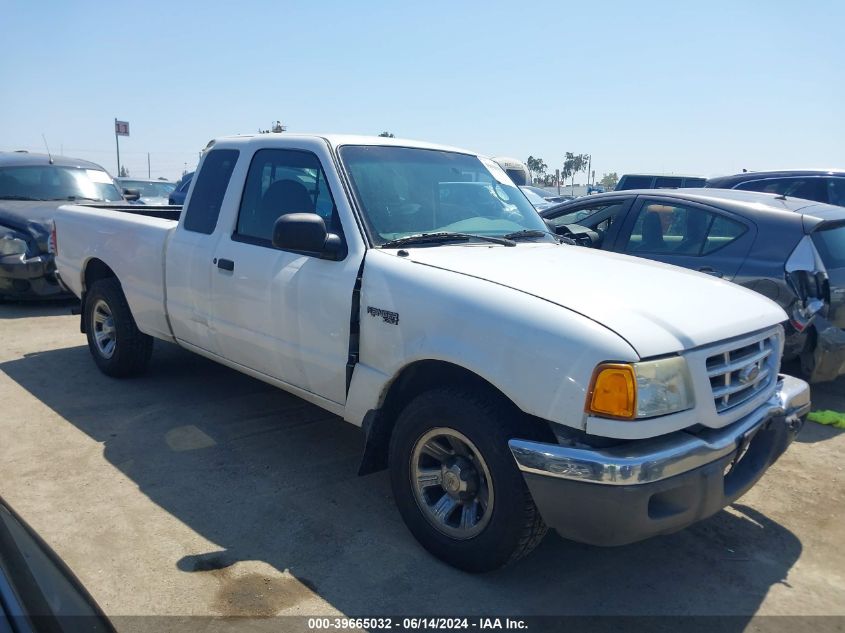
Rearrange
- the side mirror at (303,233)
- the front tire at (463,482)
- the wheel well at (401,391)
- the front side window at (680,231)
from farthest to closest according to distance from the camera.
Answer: the front side window at (680,231), the side mirror at (303,233), the wheel well at (401,391), the front tire at (463,482)

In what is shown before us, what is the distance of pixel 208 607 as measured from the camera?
2.88 metres

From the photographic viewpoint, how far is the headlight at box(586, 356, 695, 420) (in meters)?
2.56

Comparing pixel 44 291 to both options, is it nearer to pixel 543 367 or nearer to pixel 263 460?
pixel 263 460

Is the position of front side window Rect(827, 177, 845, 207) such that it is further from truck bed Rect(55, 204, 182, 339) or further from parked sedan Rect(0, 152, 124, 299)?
parked sedan Rect(0, 152, 124, 299)

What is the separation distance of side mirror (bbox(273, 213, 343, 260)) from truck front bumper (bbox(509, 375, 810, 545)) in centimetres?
146

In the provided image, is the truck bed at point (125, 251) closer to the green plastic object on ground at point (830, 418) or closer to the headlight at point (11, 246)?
the headlight at point (11, 246)

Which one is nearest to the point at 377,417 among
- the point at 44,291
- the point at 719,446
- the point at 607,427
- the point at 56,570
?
the point at 607,427

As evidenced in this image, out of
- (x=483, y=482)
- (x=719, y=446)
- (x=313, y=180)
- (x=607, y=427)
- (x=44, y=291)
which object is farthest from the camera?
(x=44, y=291)

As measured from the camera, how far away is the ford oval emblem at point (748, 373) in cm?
302

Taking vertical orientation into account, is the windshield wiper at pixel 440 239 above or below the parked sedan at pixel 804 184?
below

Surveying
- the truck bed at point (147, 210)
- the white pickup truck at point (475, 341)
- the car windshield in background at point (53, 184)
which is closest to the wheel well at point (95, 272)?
the truck bed at point (147, 210)

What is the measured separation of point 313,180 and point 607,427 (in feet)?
7.49

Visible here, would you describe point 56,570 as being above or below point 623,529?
above

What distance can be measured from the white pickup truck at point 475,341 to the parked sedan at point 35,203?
4600mm
